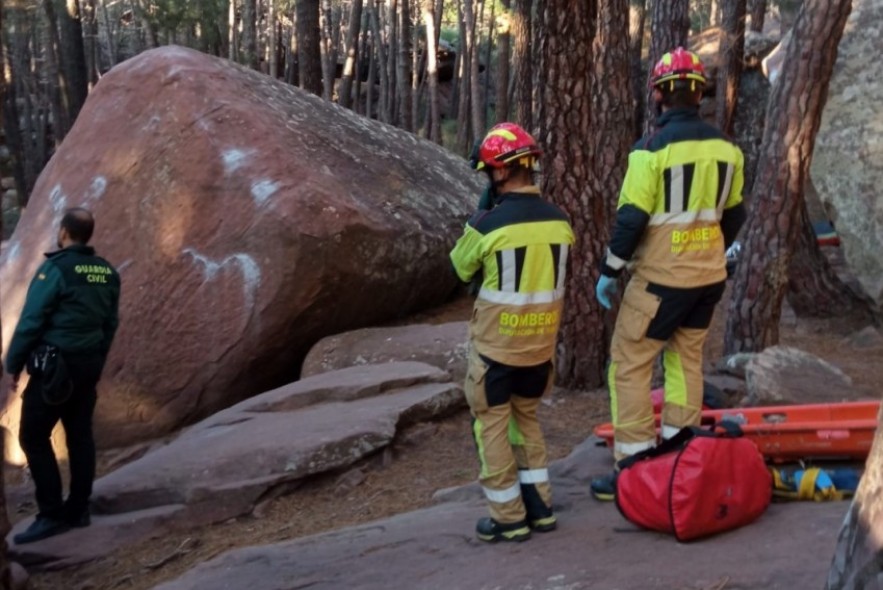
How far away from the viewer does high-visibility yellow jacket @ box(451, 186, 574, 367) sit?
459 cm

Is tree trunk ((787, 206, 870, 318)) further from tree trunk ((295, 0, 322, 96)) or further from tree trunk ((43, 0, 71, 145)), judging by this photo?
tree trunk ((43, 0, 71, 145))

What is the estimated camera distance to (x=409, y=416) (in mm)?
7016

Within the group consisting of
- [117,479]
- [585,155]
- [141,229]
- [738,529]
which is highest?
[585,155]

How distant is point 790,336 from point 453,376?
3.60m

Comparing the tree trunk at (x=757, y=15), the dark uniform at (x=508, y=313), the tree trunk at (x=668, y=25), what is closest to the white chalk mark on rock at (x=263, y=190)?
the tree trunk at (x=668, y=25)

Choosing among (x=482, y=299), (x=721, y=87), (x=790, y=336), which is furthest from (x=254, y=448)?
(x=721, y=87)

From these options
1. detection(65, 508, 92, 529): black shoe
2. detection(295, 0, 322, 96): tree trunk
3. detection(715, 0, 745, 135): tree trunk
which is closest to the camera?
detection(65, 508, 92, 529): black shoe

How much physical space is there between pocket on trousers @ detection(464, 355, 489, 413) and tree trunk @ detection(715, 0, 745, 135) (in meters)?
12.7

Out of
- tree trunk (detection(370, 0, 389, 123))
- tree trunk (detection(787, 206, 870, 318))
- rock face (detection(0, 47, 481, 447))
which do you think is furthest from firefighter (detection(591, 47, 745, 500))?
tree trunk (detection(370, 0, 389, 123))

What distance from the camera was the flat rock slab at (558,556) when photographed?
152 inches

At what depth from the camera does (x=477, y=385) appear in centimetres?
466

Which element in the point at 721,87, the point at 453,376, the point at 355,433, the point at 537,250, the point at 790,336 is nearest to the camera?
the point at 537,250

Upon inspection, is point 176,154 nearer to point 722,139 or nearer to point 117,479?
point 117,479

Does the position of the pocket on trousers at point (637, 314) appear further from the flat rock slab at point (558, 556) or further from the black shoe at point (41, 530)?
the black shoe at point (41, 530)
